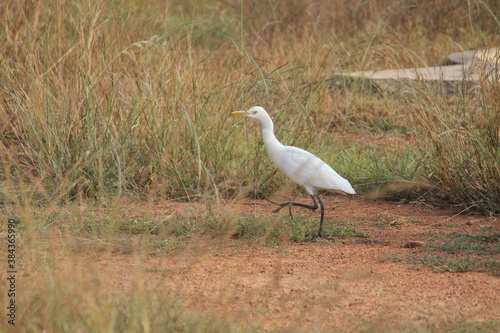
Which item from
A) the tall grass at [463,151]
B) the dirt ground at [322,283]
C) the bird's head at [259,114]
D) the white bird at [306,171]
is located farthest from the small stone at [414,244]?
the bird's head at [259,114]

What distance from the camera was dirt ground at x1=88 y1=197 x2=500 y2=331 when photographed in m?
2.82

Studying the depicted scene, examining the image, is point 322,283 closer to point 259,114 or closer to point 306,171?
point 306,171

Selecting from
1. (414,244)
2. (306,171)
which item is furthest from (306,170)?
(414,244)

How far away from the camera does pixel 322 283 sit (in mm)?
3270

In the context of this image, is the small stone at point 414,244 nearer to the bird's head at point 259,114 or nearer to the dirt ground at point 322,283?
the dirt ground at point 322,283

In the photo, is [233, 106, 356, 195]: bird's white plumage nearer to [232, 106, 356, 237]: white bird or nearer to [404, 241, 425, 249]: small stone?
[232, 106, 356, 237]: white bird

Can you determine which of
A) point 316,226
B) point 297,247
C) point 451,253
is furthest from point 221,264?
point 451,253

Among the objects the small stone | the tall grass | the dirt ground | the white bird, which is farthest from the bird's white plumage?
the tall grass

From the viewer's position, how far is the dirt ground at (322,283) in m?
2.82

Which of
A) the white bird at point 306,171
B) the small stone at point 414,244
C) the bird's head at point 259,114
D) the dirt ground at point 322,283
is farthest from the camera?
the bird's head at point 259,114

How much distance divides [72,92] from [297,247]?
84.4 inches

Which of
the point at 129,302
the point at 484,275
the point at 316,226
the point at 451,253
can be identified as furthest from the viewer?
the point at 316,226

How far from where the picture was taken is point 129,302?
7.99 ft

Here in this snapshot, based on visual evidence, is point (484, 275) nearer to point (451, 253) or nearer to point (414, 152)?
point (451, 253)
